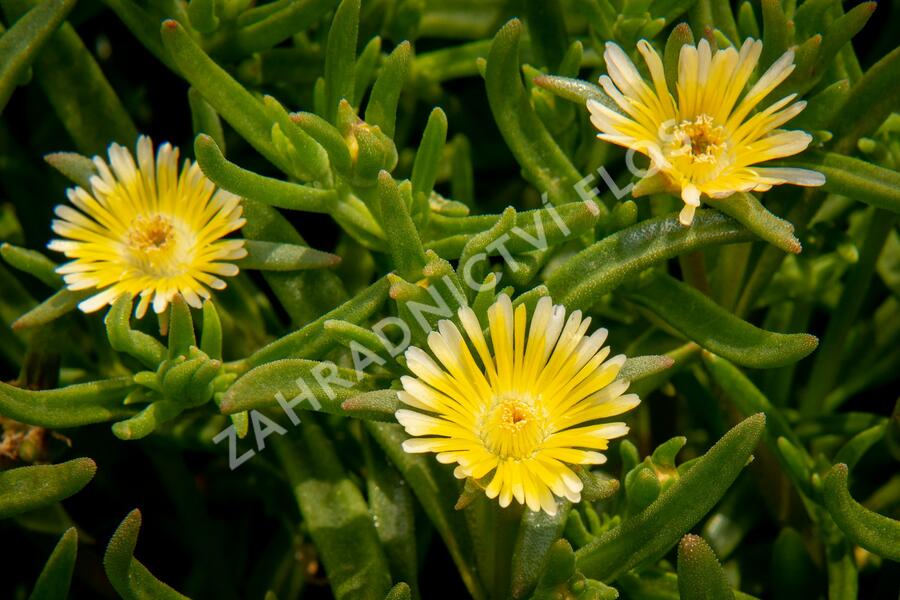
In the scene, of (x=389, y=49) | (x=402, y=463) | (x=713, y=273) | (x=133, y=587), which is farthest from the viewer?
(x=389, y=49)

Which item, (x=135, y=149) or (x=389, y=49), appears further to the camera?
(x=389, y=49)

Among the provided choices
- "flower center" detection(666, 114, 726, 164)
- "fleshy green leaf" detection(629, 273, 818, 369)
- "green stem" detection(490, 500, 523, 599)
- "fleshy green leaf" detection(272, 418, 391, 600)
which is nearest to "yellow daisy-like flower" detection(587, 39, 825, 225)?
"flower center" detection(666, 114, 726, 164)

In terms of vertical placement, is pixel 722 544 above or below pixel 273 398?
below

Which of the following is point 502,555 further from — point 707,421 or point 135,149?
point 135,149

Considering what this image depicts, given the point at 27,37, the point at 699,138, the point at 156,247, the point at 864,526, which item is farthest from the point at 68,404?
the point at 864,526

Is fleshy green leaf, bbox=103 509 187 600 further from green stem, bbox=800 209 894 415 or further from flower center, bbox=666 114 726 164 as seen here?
green stem, bbox=800 209 894 415

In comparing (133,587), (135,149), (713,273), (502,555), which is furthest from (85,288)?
(713,273)

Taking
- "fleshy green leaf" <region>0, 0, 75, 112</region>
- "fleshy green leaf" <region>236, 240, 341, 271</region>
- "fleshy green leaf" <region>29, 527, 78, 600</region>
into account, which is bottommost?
"fleshy green leaf" <region>29, 527, 78, 600</region>

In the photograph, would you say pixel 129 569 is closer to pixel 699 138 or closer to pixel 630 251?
pixel 630 251
